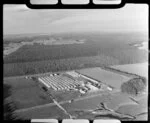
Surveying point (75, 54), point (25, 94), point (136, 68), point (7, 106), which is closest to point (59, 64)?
point (75, 54)

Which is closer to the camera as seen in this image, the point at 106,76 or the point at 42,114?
the point at 42,114

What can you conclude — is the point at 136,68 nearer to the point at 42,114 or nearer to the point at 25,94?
the point at 42,114

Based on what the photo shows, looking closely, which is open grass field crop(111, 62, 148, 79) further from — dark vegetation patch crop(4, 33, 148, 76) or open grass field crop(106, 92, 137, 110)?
open grass field crop(106, 92, 137, 110)

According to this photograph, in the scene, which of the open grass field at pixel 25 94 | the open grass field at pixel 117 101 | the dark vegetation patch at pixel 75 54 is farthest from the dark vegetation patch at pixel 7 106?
the open grass field at pixel 117 101

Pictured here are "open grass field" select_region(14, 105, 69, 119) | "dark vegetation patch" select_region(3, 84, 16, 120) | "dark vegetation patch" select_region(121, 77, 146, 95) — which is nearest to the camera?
"dark vegetation patch" select_region(3, 84, 16, 120)

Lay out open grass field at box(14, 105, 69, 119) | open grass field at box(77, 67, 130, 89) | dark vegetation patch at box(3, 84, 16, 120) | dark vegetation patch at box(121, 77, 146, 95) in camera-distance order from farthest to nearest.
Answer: open grass field at box(77, 67, 130, 89) → dark vegetation patch at box(121, 77, 146, 95) → open grass field at box(14, 105, 69, 119) → dark vegetation patch at box(3, 84, 16, 120)

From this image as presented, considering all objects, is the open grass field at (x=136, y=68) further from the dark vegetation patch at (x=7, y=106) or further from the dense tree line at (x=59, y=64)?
the dark vegetation patch at (x=7, y=106)

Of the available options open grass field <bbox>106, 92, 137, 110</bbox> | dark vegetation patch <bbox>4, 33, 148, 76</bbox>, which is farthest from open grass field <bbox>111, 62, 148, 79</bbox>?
open grass field <bbox>106, 92, 137, 110</bbox>
